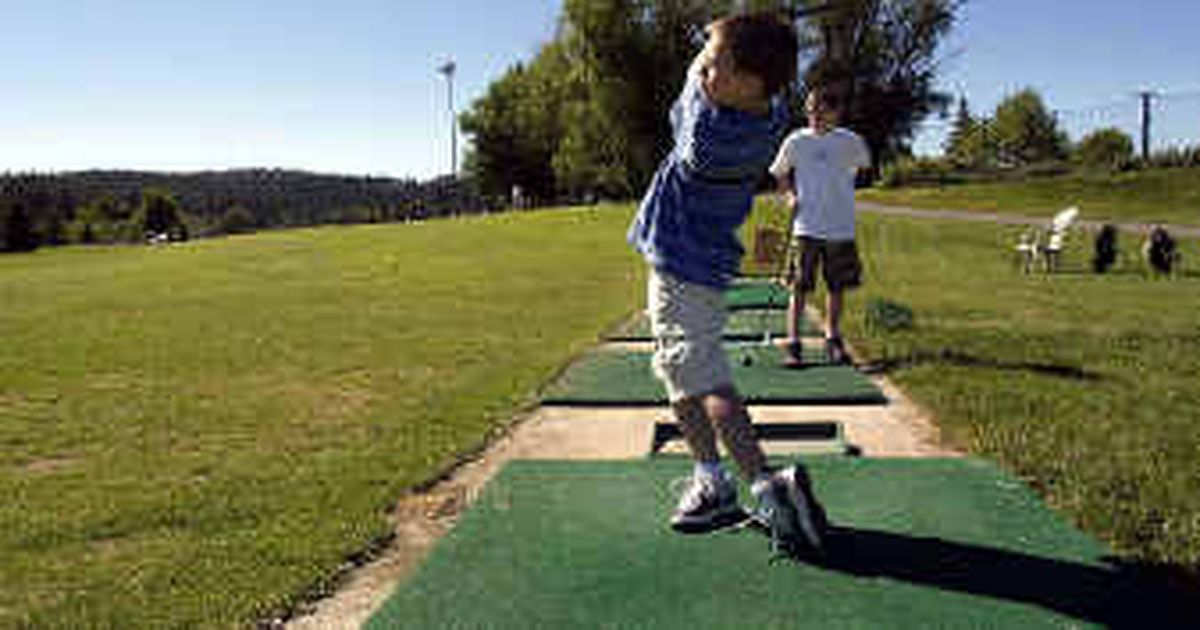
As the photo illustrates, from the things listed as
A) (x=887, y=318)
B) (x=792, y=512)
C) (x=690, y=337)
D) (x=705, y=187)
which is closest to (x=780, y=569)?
(x=792, y=512)

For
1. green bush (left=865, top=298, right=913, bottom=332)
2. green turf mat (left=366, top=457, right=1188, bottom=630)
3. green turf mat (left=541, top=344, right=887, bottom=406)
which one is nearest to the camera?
green turf mat (left=366, top=457, right=1188, bottom=630)

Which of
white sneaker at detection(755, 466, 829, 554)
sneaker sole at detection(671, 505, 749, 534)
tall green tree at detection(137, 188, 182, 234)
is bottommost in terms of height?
sneaker sole at detection(671, 505, 749, 534)

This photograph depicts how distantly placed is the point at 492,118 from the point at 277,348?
69.5 metres

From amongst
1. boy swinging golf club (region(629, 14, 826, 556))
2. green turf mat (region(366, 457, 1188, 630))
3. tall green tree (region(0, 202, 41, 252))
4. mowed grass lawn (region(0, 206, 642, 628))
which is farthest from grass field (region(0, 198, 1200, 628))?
tall green tree (region(0, 202, 41, 252))

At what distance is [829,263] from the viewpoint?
663 cm

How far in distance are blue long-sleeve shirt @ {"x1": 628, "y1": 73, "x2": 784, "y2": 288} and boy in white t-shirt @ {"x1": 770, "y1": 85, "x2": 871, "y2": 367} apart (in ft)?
9.84

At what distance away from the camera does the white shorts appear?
10.8 feet

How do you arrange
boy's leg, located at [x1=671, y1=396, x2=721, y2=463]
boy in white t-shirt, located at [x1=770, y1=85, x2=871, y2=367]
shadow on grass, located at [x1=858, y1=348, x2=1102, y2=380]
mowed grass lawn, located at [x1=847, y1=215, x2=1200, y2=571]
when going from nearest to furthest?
boy's leg, located at [x1=671, y1=396, x2=721, y2=463]
mowed grass lawn, located at [x1=847, y1=215, x2=1200, y2=571]
boy in white t-shirt, located at [x1=770, y1=85, x2=871, y2=367]
shadow on grass, located at [x1=858, y1=348, x2=1102, y2=380]

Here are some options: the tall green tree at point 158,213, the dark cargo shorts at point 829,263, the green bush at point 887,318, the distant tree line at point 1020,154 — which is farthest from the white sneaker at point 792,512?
the tall green tree at point 158,213

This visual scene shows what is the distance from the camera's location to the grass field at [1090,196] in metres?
30.5

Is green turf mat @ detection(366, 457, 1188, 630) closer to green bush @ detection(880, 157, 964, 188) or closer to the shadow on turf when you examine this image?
the shadow on turf

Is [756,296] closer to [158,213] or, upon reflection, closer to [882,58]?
[882,58]

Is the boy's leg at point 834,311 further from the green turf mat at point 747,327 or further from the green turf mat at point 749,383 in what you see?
the green turf mat at point 747,327

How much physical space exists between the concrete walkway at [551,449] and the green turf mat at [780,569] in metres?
0.18
